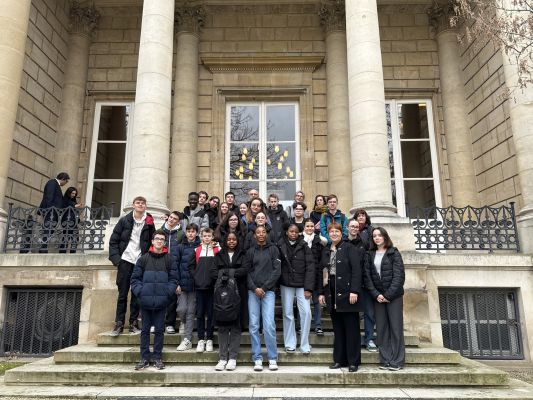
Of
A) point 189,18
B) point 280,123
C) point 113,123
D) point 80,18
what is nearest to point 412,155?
point 280,123

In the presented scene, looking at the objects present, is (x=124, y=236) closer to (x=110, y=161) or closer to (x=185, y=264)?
(x=185, y=264)

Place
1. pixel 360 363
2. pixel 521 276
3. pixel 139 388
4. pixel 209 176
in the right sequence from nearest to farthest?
pixel 139 388 < pixel 360 363 < pixel 521 276 < pixel 209 176

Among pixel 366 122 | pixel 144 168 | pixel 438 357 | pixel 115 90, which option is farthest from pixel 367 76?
pixel 115 90

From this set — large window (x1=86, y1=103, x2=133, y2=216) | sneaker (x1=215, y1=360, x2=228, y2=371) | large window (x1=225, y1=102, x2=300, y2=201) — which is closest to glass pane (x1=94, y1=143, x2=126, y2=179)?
large window (x1=86, y1=103, x2=133, y2=216)

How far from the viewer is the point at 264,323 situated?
624 centimetres

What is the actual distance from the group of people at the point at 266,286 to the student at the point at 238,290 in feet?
0.05

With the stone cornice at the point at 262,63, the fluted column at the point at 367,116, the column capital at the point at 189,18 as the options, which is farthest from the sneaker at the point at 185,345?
the column capital at the point at 189,18

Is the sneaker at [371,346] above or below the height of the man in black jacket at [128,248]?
below

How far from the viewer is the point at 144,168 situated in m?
9.10

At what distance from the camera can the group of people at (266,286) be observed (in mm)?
6164

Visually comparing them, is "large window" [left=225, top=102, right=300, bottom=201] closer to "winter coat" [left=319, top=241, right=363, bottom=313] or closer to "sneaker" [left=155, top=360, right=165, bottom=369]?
"winter coat" [left=319, top=241, right=363, bottom=313]

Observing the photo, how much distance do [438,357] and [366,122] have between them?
4.78 meters

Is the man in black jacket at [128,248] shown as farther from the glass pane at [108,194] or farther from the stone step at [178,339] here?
the glass pane at [108,194]

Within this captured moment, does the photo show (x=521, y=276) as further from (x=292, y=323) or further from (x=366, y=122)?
(x=292, y=323)
